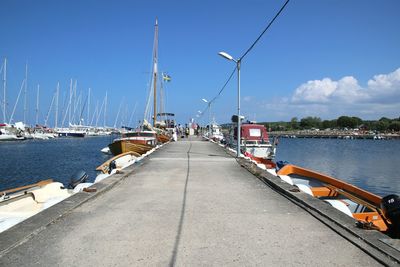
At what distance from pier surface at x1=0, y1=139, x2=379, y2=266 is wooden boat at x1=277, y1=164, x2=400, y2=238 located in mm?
1217

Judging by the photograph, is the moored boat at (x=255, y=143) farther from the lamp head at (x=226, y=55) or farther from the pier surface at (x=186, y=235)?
the pier surface at (x=186, y=235)

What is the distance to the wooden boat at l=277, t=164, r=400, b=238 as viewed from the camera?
6.13m

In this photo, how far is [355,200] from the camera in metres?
8.80

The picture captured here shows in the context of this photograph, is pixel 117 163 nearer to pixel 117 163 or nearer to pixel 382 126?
pixel 117 163

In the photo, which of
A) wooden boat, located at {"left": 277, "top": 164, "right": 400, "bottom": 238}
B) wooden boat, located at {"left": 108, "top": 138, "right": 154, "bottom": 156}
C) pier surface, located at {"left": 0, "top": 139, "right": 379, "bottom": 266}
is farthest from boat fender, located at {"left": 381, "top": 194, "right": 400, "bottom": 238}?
wooden boat, located at {"left": 108, "top": 138, "right": 154, "bottom": 156}

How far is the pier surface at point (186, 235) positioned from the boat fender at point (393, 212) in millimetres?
1339

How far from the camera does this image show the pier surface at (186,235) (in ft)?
14.3

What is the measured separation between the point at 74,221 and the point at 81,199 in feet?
5.06

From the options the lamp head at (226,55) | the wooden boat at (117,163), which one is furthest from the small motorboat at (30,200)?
the lamp head at (226,55)

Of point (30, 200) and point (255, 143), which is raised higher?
point (255, 143)

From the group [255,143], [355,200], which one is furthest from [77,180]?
[255,143]

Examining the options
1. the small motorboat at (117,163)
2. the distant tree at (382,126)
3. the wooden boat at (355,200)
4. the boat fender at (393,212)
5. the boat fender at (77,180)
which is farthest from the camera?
the distant tree at (382,126)

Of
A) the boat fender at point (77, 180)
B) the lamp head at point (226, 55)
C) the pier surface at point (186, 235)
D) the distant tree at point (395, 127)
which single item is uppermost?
the lamp head at point (226, 55)

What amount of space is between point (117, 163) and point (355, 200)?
40.6 ft
